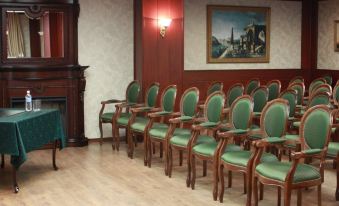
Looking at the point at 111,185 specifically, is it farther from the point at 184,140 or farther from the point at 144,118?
the point at 144,118

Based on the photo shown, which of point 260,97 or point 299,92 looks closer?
point 260,97

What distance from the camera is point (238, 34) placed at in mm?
10617

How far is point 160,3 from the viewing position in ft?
28.9

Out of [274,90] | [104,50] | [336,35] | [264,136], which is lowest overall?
[264,136]

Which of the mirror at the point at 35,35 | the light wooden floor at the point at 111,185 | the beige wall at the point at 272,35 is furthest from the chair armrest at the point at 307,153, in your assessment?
the beige wall at the point at 272,35

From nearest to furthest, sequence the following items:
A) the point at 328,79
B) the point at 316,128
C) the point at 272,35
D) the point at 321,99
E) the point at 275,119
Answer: the point at 316,128 < the point at 275,119 < the point at 321,99 < the point at 328,79 < the point at 272,35

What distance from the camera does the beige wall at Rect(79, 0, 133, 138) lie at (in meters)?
8.78

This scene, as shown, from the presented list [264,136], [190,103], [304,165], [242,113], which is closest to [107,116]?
[190,103]

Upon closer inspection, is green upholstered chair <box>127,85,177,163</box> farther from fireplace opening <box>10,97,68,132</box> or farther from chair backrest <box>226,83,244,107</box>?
fireplace opening <box>10,97,68,132</box>

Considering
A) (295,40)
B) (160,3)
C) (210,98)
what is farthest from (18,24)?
(295,40)

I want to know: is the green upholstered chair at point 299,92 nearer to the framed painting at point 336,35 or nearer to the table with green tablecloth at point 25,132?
the framed painting at point 336,35

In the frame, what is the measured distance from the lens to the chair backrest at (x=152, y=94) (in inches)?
310

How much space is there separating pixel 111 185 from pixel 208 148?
126 centimetres

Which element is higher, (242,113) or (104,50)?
(104,50)
